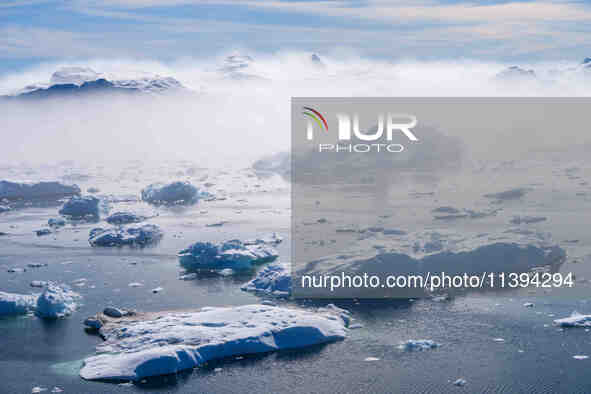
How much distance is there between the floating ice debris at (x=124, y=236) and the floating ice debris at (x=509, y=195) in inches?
551

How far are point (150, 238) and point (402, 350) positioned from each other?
11.8 m

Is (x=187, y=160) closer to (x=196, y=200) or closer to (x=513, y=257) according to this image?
(x=196, y=200)

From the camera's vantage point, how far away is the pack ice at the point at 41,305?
13.7m

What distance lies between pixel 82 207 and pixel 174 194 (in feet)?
17.0

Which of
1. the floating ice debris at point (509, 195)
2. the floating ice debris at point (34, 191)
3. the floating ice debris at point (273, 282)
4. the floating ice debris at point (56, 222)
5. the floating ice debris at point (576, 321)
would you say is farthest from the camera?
the floating ice debris at point (34, 191)

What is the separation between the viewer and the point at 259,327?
1225cm

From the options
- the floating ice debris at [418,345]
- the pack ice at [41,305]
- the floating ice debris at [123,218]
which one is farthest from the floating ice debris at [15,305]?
the floating ice debris at [123,218]

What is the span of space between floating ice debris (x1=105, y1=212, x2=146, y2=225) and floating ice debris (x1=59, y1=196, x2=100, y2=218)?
→ 185cm

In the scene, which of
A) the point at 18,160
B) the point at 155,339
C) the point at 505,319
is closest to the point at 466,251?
the point at 505,319

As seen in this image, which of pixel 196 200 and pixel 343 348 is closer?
pixel 343 348

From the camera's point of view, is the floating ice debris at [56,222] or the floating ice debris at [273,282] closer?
the floating ice debris at [273,282]

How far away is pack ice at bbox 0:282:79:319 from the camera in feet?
45.0

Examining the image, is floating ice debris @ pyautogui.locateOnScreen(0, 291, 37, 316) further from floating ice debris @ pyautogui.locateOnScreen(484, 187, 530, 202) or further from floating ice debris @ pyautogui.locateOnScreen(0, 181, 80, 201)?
floating ice debris @ pyautogui.locateOnScreen(0, 181, 80, 201)

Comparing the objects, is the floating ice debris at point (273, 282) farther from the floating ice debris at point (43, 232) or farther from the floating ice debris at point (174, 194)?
the floating ice debris at point (174, 194)
